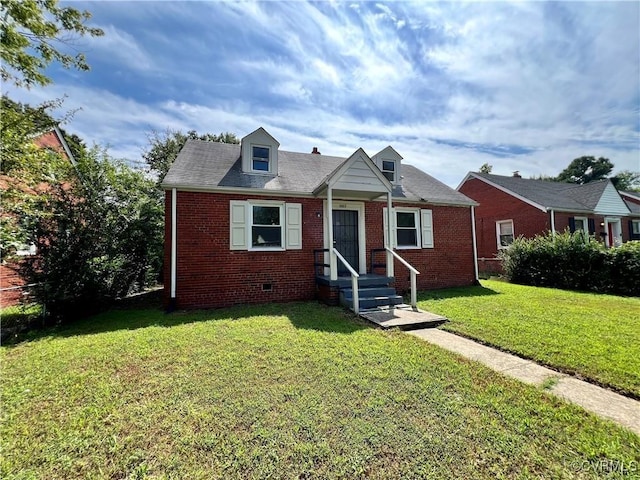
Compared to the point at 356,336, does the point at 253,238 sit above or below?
above

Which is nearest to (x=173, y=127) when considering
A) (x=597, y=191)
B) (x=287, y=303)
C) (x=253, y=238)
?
(x=253, y=238)

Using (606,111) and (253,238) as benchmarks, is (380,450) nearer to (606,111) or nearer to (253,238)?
(253,238)

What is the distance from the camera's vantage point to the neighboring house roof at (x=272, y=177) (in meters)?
8.13

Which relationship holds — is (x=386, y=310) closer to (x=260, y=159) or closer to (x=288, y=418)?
(x=288, y=418)

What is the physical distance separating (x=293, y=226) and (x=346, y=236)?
194 cm

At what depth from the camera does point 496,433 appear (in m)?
2.47

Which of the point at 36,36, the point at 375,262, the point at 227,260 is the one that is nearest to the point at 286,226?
the point at 227,260

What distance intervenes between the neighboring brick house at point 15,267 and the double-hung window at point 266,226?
5079mm

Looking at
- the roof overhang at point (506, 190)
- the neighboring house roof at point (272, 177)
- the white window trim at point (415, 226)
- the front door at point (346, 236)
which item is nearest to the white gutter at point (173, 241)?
the neighboring house roof at point (272, 177)

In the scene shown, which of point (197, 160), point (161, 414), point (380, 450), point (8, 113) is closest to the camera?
point (380, 450)

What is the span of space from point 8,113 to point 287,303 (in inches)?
315

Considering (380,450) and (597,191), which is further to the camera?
(597,191)

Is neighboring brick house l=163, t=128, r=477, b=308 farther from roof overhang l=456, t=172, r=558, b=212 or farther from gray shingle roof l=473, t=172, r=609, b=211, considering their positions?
gray shingle roof l=473, t=172, r=609, b=211

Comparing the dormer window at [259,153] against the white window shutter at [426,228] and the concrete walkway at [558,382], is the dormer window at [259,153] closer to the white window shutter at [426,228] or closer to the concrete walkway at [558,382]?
the white window shutter at [426,228]
